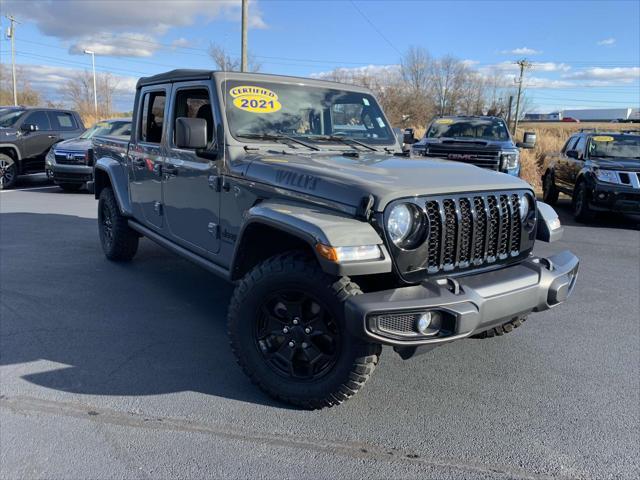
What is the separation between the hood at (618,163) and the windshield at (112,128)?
9.43 metres

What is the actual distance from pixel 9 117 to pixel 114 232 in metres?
8.91

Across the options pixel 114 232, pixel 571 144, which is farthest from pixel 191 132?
pixel 571 144

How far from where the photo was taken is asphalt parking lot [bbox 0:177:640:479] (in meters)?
2.59

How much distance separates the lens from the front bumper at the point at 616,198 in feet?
29.5

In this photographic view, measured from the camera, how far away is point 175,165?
429 cm

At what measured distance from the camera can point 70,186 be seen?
1229 centimetres

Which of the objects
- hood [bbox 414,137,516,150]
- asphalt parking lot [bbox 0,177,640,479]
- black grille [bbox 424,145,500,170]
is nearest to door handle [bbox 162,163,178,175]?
asphalt parking lot [bbox 0,177,640,479]

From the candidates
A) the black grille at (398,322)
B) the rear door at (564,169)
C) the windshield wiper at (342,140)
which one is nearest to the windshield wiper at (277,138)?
the windshield wiper at (342,140)

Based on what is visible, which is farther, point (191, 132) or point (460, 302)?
point (191, 132)

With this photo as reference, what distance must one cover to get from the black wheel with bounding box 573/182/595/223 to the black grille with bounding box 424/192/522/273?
24.1 ft

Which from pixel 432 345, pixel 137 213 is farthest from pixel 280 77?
pixel 432 345

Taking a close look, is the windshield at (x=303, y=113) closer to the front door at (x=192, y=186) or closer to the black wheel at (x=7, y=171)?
the front door at (x=192, y=186)

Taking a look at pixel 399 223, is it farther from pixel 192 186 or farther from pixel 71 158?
pixel 71 158

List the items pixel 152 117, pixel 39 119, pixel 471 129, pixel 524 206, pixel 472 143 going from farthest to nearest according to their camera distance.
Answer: pixel 39 119
pixel 471 129
pixel 472 143
pixel 152 117
pixel 524 206
